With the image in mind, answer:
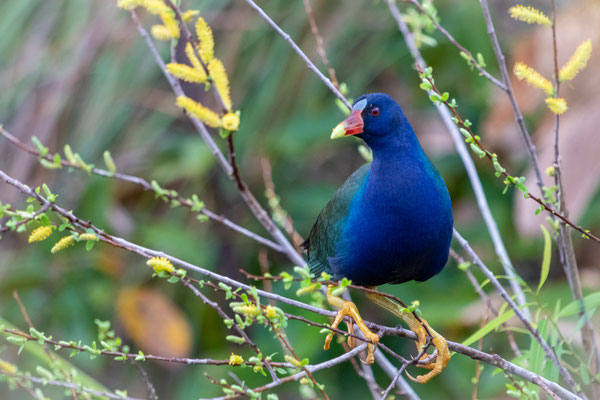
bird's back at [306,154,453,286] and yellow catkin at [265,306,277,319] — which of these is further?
bird's back at [306,154,453,286]

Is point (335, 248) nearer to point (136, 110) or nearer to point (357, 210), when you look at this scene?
point (357, 210)

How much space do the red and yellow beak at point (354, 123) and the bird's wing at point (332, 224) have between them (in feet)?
0.68

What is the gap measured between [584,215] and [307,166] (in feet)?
4.46

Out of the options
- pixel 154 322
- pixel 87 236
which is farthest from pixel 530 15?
pixel 154 322

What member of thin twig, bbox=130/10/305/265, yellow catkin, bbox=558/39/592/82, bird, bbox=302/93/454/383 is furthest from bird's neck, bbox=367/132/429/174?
yellow catkin, bbox=558/39/592/82

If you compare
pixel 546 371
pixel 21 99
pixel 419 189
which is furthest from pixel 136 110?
pixel 546 371

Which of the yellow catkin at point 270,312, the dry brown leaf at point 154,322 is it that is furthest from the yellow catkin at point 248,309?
the dry brown leaf at point 154,322

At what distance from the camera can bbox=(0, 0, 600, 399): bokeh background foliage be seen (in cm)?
322

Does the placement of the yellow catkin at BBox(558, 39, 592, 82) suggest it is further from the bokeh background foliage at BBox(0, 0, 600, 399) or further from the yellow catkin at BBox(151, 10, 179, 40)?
the bokeh background foliage at BBox(0, 0, 600, 399)

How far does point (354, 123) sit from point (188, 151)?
1424mm

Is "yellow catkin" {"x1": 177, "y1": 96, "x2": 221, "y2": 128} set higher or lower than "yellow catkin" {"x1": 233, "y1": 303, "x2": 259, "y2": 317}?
higher

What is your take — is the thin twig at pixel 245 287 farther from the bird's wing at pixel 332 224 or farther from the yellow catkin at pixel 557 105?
the bird's wing at pixel 332 224

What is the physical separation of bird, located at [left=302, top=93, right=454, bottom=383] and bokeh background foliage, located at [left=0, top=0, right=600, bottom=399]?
1.08 m

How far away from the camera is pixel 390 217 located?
196 cm
